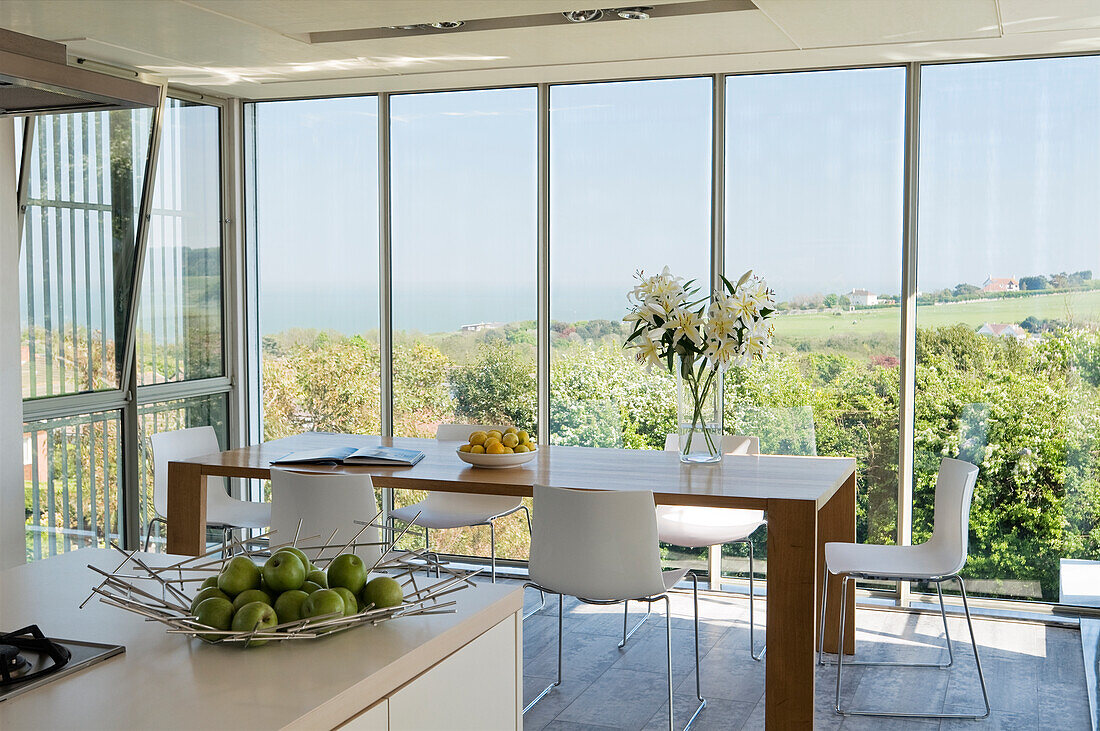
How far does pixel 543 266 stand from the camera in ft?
18.1

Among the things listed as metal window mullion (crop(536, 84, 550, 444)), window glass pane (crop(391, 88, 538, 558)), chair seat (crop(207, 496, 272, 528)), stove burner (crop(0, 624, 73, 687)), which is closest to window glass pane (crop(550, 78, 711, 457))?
metal window mullion (crop(536, 84, 550, 444))

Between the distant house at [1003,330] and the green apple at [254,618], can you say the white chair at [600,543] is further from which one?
the distant house at [1003,330]

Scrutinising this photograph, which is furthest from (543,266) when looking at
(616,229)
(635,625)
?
(635,625)

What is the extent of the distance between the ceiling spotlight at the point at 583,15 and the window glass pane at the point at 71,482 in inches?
117

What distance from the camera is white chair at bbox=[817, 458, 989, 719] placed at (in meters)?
3.73

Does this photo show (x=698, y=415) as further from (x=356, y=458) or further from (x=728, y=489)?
(x=356, y=458)

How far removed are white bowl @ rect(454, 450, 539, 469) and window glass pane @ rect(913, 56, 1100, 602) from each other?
2.12 metres

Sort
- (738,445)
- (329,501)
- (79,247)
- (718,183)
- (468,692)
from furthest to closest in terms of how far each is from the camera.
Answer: (718,183) < (79,247) < (738,445) < (329,501) < (468,692)

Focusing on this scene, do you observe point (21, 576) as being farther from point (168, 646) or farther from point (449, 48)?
point (449, 48)

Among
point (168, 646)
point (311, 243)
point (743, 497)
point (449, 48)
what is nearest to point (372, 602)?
point (168, 646)

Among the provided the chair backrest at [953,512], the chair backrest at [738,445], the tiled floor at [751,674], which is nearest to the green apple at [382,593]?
the tiled floor at [751,674]

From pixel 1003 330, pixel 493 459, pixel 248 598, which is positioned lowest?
pixel 493 459

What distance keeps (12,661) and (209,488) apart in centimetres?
351

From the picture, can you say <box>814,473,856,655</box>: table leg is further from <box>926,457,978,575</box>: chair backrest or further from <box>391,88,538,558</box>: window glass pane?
<box>391,88,538,558</box>: window glass pane
